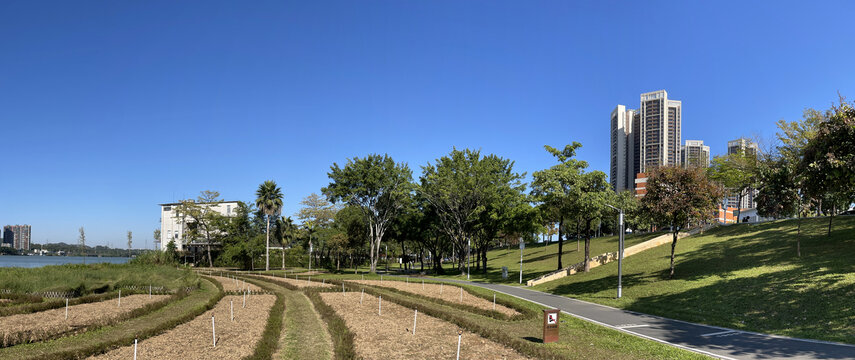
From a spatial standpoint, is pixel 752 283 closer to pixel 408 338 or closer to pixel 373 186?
pixel 408 338

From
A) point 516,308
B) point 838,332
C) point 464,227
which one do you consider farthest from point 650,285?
point 464,227

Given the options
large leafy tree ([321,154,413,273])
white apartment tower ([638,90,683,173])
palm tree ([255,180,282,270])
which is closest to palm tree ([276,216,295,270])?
palm tree ([255,180,282,270])

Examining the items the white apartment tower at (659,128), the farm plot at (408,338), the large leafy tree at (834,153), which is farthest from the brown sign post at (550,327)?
the white apartment tower at (659,128)

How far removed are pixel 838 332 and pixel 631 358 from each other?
361 inches

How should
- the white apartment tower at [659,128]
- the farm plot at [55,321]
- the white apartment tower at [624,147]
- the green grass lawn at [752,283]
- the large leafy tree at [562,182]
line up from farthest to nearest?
the white apartment tower at [624,147] → the white apartment tower at [659,128] → the large leafy tree at [562,182] → the green grass lawn at [752,283] → the farm plot at [55,321]

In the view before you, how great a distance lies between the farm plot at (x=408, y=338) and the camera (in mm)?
13945

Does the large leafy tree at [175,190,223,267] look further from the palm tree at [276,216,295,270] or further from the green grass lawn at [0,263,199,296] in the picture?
the green grass lawn at [0,263,199,296]

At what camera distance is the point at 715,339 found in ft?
53.6

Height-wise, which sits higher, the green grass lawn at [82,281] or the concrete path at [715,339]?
the concrete path at [715,339]

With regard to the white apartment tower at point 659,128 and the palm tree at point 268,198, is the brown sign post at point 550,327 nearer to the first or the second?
the palm tree at point 268,198

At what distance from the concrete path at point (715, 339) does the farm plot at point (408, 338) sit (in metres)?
6.66

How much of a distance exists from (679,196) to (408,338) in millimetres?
23074

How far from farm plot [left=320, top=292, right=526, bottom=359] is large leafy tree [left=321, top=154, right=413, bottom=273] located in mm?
33474

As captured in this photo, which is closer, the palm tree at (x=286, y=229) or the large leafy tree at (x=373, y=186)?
the large leafy tree at (x=373, y=186)
